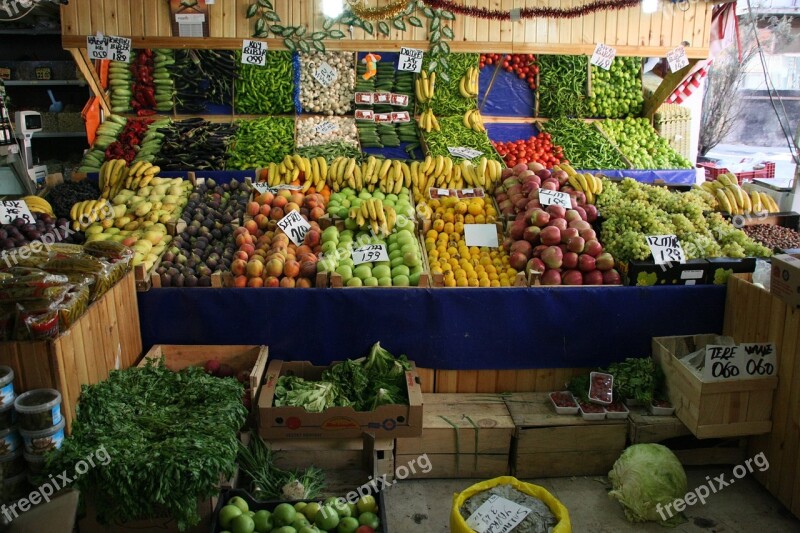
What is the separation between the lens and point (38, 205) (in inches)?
180

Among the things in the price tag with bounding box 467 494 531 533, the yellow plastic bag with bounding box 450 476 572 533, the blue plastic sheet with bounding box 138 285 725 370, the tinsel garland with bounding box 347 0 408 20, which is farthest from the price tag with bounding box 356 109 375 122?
the price tag with bounding box 467 494 531 533

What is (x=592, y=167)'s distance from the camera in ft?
20.6

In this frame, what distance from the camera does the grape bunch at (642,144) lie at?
655 cm

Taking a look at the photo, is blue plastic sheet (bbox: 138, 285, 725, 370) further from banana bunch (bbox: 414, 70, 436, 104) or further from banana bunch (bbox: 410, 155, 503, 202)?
banana bunch (bbox: 414, 70, 436, 104)

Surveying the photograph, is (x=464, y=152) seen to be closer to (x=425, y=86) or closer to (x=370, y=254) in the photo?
(x=425, y=86)

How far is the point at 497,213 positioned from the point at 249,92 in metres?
3.41

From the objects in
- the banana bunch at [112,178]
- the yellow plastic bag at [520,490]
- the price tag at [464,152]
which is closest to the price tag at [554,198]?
the price tag at [464,152]

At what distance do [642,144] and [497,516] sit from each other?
207 inches

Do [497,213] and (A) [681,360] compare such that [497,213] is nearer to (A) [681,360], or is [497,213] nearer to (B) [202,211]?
(A) [681,360]

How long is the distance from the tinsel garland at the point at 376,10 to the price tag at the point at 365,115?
91cm

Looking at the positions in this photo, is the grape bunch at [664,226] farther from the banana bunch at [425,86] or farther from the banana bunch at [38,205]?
the banana bunch at [38,205]

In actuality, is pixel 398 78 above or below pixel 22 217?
above

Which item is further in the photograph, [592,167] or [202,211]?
[592,167]

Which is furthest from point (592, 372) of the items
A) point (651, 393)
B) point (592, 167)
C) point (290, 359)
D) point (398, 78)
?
point (398, 78)
